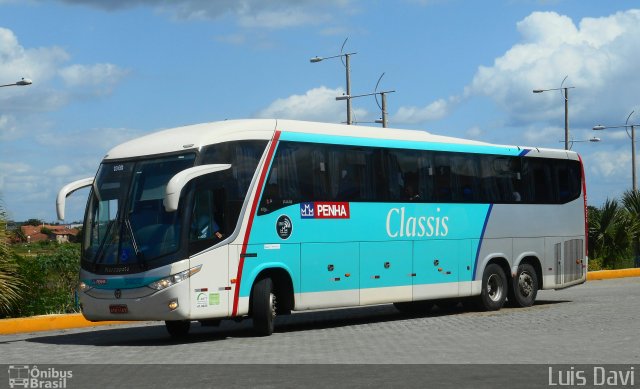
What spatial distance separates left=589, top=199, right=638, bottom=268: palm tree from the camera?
128ft

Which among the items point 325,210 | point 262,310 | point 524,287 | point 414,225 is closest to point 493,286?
point 524,287

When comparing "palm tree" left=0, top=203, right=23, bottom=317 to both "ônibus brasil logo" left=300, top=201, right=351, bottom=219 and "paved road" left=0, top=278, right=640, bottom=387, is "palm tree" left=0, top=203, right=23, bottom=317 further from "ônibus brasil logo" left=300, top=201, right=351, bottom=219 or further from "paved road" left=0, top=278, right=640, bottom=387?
"ônibus brasil logo" left=300, top=201, right=351, bottom=219

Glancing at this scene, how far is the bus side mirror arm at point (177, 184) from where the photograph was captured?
1606 centimetres

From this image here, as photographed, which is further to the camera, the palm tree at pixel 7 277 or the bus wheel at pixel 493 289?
the bus wheel at pixel 493 289

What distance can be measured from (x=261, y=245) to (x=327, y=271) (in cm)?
181

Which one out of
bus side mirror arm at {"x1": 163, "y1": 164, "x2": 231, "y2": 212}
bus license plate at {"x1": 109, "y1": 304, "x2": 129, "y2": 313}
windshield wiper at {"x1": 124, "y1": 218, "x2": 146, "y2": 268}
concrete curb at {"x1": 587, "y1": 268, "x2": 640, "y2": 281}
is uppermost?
bus side mirror arm at {"x1": 163, "y1": 164, "x2": 231, "y2": 212}

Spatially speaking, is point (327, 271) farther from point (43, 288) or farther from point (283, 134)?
point (43, 288)

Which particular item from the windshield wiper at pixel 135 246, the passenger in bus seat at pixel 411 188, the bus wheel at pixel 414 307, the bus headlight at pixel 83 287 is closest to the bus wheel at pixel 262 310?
the windshield wiper at pixel 135 246

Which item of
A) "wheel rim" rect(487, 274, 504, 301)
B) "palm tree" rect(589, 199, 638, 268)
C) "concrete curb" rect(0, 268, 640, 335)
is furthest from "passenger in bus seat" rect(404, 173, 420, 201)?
"palm tree" rect(589, 199, 638, 268)

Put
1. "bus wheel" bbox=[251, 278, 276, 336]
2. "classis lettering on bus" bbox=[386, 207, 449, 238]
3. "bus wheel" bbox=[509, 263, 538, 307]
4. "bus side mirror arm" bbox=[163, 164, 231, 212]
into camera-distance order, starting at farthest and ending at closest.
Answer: "bus wheel" bbox=[509, 263, 538, 307], "classis lettering on bus" bbox=[386, 207, 449, 238], "bus wheel" bbox=[251, 278, 276, 336], "bus side mirror arm" bbox=[163, 164, 231, 212]

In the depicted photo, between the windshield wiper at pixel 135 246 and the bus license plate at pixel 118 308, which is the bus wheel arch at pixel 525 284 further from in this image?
the bus license plate at pixel 118 308

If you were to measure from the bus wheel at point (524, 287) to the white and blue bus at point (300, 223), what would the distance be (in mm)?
30
